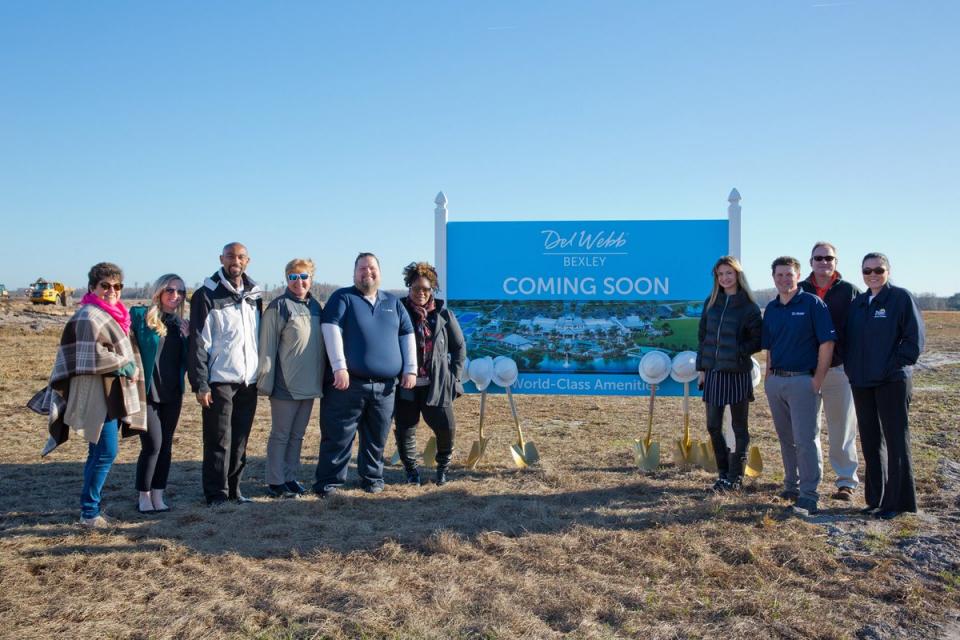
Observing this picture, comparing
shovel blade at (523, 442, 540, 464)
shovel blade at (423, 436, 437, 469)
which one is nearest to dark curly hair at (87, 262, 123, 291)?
Result: shovel blade at (423, 436, 437, 469)

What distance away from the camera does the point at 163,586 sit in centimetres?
358

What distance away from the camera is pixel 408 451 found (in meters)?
5.80

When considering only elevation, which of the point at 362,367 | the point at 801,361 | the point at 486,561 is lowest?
the point at 486,561

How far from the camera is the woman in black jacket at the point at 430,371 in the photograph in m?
5.62

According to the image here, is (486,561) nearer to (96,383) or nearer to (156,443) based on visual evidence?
(156,443)

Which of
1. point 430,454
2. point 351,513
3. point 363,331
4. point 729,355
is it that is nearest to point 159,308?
point 363,331

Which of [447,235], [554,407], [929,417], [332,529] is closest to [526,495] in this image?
[332,529]

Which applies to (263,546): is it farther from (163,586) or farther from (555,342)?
(555,342)

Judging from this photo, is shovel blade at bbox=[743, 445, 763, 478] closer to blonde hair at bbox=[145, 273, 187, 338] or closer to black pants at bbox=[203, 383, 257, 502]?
black pants at bbox=[203, 383, 257, 502]

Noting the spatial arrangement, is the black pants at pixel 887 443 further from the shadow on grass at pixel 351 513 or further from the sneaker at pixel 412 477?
the sneaker at pixel 412 477

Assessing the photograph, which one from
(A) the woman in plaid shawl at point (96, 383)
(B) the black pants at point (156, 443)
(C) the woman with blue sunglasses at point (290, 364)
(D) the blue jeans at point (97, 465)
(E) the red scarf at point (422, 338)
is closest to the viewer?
(A) the woman in plaid shawl at point (96, 383)

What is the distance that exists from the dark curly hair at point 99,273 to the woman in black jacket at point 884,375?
4.70 metres

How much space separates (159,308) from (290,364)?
93 cm

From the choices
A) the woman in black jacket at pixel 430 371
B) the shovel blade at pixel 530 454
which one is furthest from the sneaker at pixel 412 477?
the shovel blade at pixel 530 454
